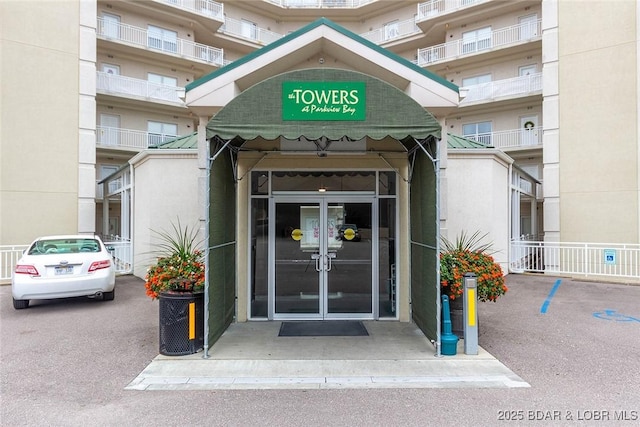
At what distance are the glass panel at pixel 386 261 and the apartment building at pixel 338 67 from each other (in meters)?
0.34

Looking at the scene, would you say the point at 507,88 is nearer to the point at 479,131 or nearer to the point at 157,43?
the point at 479,131

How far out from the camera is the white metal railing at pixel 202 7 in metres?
22.5

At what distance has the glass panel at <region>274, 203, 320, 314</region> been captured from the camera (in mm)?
7348

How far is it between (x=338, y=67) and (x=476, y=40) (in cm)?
2055

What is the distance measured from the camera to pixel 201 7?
79.6 ft

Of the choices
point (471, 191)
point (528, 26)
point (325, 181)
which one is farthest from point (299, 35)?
point (528, 26)

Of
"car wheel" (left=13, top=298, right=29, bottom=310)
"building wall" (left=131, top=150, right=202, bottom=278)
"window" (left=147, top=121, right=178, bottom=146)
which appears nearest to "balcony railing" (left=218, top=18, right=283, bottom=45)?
"window" (left=147, top=121, right=178, bottom=146)

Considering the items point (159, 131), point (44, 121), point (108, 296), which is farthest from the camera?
point (159, 131)

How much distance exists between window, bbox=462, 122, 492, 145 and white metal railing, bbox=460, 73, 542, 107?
1.60 meters

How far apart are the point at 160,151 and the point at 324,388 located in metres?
8.76

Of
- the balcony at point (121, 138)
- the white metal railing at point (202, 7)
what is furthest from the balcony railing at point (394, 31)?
the balcony at point (121, 138)

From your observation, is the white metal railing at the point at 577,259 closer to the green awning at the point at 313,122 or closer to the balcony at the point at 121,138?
the green awning at the point at 313,122

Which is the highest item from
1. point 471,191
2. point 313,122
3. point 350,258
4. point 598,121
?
point 598,121

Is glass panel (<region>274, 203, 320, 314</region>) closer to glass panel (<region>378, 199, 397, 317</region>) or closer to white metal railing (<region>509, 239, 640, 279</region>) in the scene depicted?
glass panel (<region>378, 199, 397, 317</region>)
